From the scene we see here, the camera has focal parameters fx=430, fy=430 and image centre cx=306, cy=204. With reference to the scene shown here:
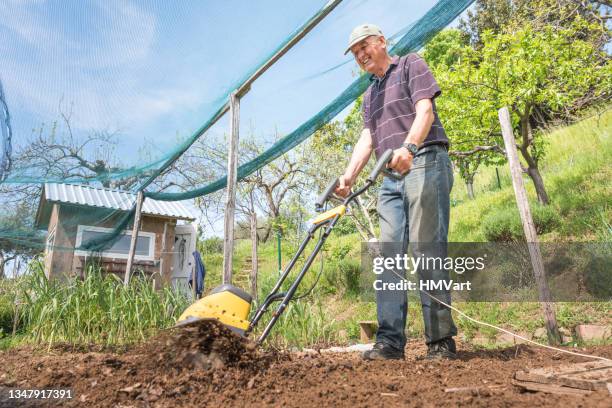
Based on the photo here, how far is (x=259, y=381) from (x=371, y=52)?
5.47 feet

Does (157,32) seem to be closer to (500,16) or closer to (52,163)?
(52,163)

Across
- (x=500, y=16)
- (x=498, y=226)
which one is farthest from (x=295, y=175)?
(x=498, y=226)

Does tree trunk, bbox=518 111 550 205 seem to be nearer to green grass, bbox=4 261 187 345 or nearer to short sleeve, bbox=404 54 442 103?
short sleeve, bbox=404 54 442 103

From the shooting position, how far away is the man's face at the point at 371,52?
2.21 meters

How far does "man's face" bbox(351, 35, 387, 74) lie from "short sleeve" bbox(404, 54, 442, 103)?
0.49 feet

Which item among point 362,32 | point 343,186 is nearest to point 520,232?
point 343,186

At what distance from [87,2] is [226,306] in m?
2.33

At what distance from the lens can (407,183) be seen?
2.12m

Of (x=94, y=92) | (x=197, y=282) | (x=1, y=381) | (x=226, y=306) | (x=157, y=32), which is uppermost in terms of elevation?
(x=157, y=32)

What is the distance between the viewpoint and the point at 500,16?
1357 cm

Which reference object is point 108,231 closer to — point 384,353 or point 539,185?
point 384,353

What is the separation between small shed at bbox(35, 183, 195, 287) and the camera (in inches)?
214

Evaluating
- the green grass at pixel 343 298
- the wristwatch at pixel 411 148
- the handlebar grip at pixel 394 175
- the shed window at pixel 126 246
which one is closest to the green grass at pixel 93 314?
the green grass at pixel 343 298

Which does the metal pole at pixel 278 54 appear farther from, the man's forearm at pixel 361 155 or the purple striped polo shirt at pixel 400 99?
the man's forearm at pixel 361 155
